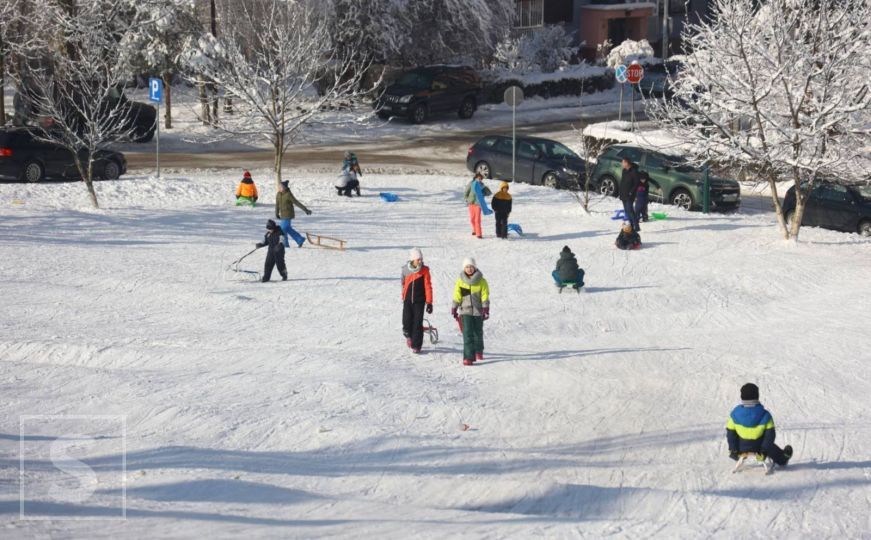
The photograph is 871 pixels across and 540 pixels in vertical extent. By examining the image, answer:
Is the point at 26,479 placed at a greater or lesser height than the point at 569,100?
lesser

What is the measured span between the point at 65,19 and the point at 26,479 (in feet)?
90.3

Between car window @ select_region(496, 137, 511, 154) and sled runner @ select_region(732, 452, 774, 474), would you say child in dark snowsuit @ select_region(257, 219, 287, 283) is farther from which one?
car window @ select_region(496, 137, 511, 154)

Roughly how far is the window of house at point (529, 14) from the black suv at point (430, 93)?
1450 cm

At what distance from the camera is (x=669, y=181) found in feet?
87.0

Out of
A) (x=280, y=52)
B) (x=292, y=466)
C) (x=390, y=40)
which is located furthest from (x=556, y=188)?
(x=292, y=466)

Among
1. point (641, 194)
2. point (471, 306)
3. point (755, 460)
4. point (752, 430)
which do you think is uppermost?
point (641, 194)

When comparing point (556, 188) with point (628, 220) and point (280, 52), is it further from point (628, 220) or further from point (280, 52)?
point (280, 52)

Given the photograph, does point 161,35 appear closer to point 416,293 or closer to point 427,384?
point 416,293

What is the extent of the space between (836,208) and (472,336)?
13.7m

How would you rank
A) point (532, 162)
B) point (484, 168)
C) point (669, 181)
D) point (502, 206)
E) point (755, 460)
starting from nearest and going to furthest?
point (755, 460)
point (502, 206)
point (669, 181)
point (532, 162)
point (484, 168)

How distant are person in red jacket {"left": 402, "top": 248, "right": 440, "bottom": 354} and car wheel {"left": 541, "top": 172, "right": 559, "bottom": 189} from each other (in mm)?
14570

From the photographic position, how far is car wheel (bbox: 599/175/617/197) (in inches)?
1083

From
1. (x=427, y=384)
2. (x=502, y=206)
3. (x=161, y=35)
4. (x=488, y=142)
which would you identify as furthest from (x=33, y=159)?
(x=427, y=384)

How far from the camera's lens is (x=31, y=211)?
23.6m
